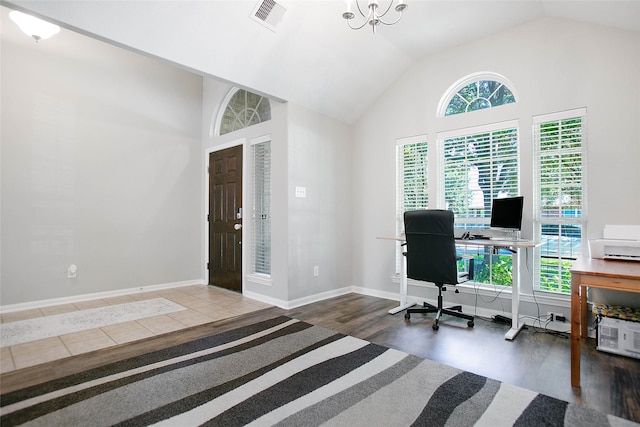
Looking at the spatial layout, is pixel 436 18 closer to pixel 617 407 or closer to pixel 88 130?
pixel 617 407

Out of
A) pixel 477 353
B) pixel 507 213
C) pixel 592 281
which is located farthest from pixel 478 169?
pixel 477 353

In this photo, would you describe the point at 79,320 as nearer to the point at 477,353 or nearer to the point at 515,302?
the point at 477,353

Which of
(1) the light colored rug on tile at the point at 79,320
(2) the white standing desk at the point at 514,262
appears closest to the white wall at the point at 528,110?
(2) the white standing desk at the point at 514,262

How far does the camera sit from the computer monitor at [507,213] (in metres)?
2.84

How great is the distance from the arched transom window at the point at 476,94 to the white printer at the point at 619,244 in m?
1.58

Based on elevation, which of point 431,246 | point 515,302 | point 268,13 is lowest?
point 515,302

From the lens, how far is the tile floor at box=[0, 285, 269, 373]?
2.31 metres

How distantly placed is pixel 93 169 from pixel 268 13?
9.41 ft

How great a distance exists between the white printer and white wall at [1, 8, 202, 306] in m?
4.73

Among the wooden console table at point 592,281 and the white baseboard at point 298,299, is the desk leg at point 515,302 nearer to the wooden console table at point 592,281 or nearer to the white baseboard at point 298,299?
the wooden console table at point 592,281

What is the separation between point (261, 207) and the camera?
4059mm

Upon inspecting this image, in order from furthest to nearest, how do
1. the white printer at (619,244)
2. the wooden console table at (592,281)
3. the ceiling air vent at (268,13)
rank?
the ceiling air vent at (268,13)
the white printer at (619,244)
the wooden console table at (592,281)

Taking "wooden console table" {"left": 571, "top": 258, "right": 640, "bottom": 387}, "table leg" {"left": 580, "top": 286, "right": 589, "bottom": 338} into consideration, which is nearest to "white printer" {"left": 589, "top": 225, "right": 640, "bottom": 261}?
"wooden console table" {"left": 571, "top": 258, "right": 640, "bottom": 387}

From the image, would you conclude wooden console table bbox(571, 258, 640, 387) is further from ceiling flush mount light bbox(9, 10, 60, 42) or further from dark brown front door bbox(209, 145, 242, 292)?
ceiling flush mount light bbox(9, 10, 60, 42)
